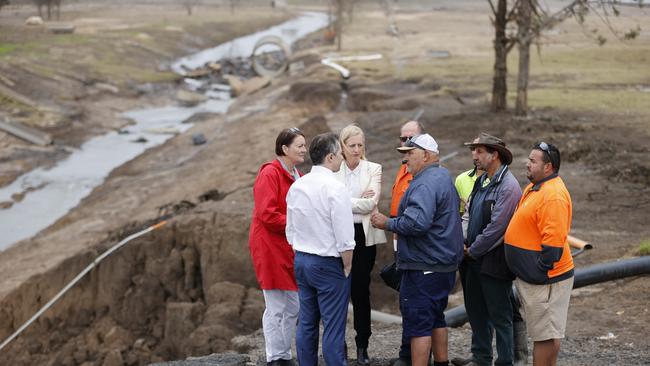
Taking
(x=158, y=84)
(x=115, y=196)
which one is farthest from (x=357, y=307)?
(x=158, y=84)

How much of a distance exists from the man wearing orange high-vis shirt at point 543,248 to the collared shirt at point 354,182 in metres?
1.24

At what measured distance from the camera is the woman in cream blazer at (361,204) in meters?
6.95

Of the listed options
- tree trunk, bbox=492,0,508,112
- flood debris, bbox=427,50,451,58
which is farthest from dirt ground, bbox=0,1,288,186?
tree trunk, bbox=492,0,508,112

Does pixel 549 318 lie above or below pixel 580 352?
above

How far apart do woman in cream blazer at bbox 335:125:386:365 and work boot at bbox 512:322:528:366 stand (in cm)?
117

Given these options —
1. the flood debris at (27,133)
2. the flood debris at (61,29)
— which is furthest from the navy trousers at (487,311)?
the flood debris at (61,29)

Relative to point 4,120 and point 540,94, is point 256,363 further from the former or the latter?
point 4,120

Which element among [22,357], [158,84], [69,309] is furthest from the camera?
[158,84]

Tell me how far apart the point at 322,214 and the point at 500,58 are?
55.0 ft

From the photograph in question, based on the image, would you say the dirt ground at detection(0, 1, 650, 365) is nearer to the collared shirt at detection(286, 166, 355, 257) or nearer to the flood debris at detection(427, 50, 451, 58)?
the collared shirt at detection(286, 166, 355, 257)

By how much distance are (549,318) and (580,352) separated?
1.93 metres

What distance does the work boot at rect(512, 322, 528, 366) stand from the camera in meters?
6.96

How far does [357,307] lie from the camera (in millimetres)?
7234

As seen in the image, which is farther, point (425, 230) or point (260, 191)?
point (260, 191)
